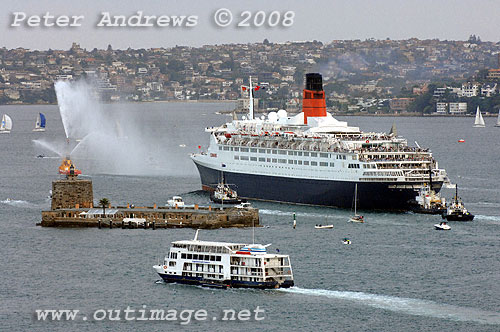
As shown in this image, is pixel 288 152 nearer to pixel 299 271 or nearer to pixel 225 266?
pixel 299 271

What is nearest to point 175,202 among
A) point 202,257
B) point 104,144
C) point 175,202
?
point 175,202

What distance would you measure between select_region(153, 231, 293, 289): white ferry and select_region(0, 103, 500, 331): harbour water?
2.12ft

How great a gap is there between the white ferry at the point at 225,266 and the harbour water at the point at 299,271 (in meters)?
0.65

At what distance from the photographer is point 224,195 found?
84.4m

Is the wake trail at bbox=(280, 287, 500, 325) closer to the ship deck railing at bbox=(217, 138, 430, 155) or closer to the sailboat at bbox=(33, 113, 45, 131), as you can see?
the ship deck railing at bbox=(217, 138, 430, 155)

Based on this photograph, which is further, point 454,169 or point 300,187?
point 454,169

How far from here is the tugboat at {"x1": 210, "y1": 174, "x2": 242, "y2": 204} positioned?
8356cm

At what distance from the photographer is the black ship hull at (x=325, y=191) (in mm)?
77375

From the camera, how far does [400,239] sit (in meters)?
66.8

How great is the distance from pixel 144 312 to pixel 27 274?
997cm

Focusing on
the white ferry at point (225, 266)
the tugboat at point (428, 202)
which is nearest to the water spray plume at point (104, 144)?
the tugboat at point (428, 202)

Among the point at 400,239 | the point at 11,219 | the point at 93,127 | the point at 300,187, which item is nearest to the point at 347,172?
the point at 300,187

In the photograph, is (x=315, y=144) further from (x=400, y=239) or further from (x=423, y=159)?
(x=400, y=239)

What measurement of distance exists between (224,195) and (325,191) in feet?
27.3
